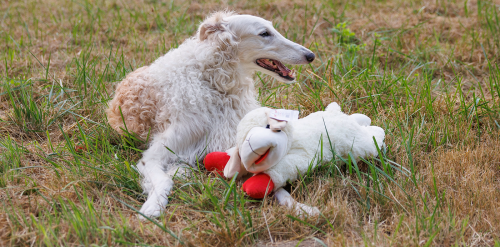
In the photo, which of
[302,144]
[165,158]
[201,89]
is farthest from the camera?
[201,89]

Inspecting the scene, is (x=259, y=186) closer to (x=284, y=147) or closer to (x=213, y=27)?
(x=284, y=147)

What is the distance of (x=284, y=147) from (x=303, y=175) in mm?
315

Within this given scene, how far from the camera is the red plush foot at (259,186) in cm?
223

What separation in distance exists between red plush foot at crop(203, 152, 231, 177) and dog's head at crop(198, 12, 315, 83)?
74cm

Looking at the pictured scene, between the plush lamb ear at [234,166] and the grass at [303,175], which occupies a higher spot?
the plush lamb ear at [234,166]

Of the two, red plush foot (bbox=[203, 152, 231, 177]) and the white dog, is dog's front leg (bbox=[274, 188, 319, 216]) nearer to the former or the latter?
red plush foot (bbox=[203, 152, 231, 177])

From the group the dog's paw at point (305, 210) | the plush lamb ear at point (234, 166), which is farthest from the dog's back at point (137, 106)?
the dog's paw at point (305, 210)

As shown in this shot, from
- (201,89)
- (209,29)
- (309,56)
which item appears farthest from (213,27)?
(309,56)

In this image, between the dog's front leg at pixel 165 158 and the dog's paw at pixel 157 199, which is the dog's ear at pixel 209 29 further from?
the dog's paw at pixel 157 199

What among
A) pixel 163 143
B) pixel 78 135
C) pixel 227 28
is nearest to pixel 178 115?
pixel 163 143

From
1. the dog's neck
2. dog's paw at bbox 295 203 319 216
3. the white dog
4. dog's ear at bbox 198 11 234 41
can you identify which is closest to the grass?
dog's paw at bbox 295 203 319 216

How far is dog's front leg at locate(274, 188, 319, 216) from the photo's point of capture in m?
2.20

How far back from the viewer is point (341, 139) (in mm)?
2480

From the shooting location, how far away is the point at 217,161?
256 cm
